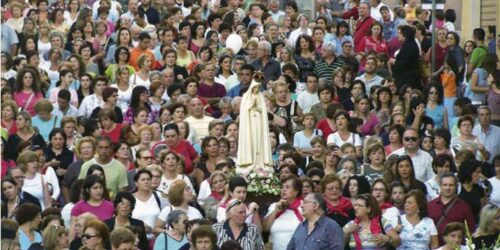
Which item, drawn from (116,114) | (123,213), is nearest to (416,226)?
(123,213)

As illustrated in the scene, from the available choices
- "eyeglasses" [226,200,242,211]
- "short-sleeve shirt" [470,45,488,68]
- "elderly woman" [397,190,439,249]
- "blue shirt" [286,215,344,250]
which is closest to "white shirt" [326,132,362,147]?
"elderly woman" [397,190,439,249]

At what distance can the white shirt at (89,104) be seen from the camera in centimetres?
2959

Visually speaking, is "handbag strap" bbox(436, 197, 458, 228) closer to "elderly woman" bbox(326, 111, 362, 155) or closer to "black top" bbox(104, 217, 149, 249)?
"black top" bbox(104, 217, 149, 249)

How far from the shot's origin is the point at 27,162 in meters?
24.5

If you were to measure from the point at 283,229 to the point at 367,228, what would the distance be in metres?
0.88

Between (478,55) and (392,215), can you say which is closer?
(392,215)

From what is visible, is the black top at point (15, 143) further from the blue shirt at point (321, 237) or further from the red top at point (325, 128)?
the blue shirt at point (321, 237)

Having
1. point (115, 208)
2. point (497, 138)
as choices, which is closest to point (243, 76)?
point (497, 138)

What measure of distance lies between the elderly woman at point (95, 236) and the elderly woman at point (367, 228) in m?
2.91

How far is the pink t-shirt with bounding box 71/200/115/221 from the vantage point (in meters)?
22.7

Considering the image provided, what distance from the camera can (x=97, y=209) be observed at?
2284cm

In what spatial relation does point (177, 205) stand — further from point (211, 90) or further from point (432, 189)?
point (211, 90)

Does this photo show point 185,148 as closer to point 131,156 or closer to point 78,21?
point 131,156

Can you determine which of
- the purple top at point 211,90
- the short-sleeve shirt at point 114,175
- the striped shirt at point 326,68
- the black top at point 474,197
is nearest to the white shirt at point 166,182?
the short-sleeve shirt at point 114,175
